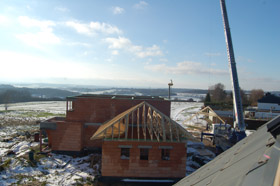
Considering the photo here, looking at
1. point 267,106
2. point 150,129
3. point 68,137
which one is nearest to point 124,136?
point 150,129

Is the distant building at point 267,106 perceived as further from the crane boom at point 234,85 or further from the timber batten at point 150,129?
the timber batten at point 150,129

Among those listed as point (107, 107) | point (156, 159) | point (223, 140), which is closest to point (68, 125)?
point (107, 107)

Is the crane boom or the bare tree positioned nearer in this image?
the crane boom

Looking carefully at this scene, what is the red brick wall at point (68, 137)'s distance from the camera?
55.5 ft

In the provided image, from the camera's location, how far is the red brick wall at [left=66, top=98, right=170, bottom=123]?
18.0 meters

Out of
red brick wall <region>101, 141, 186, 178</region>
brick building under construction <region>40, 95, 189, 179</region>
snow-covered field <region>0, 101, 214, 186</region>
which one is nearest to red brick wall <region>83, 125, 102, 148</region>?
brick building under construction <region>40, 95, 189, 179</region>

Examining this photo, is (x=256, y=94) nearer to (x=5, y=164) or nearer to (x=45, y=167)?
(x=45, y=167)

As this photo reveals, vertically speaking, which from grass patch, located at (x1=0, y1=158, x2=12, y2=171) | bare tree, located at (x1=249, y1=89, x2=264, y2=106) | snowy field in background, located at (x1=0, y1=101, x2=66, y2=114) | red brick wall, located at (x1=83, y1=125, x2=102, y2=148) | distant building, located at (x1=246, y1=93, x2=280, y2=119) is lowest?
grass patch, located at (x1=0, y1=158, x2=12, y2=171)

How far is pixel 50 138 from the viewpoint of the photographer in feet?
58.6

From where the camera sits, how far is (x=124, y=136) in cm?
1364

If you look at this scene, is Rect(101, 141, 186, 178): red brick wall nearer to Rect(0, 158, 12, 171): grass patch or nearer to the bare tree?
Rect(0, 158, 12, 171): grass patch

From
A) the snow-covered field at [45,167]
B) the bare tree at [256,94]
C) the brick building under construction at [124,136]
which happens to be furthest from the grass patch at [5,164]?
the bare tree at [256,94]

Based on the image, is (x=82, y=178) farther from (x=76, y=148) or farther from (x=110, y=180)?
(x=76, y=148)

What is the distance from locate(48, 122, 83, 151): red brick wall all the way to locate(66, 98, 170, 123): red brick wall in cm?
123
